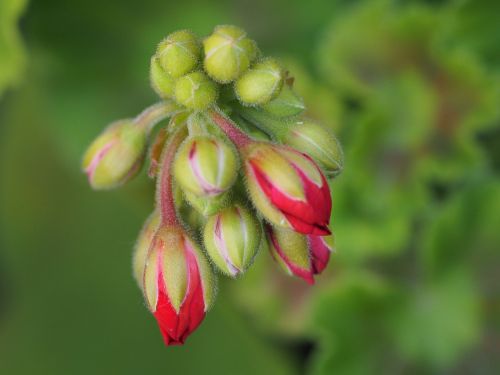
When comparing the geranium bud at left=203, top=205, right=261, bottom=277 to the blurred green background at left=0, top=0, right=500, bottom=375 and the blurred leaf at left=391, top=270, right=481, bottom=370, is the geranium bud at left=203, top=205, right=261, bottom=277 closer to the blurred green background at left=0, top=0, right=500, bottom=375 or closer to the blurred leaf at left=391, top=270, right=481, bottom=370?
the blurred green background at left=0, top=0, right=500, bottom=375

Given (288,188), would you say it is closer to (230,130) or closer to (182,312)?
Result: (230,130)

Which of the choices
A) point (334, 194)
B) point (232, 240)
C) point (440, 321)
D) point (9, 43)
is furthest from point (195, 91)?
point (440, 321)

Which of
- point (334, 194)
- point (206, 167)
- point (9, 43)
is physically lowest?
point (334, 194)

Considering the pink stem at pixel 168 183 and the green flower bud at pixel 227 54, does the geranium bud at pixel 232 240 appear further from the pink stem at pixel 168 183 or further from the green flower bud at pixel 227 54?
the green flower bud at pixel 227 54

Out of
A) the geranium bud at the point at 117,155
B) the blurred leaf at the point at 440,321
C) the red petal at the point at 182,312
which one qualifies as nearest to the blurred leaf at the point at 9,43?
the geranium bud at the point at 117,155

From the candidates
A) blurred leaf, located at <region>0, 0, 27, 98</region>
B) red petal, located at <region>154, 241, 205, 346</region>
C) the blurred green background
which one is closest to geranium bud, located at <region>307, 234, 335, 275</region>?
red petal, located at <region>154, 241, 205, 346</region>
